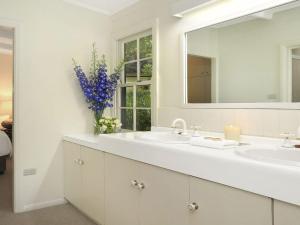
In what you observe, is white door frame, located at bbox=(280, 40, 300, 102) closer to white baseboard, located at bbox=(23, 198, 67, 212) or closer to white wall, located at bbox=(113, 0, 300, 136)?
white wall, located at bbox=(113, 0, 300, 136)

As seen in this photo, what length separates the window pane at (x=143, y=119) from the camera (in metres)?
3.02

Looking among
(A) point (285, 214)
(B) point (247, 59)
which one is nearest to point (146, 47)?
(B) point (247, 59)

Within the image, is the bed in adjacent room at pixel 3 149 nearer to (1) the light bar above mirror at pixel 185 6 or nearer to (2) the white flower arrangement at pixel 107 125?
(2) the white flower arrangement at pixel 107 125

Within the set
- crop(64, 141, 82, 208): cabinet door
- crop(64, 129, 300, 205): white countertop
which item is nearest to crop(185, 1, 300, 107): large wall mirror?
crop(64, 129, 300, 205): white countertop

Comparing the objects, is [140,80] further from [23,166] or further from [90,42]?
[23,166]

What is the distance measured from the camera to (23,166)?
2957mm

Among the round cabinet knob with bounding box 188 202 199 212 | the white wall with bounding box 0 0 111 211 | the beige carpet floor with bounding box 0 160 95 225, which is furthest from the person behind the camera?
the white wall with bounding box 0 0 111 211

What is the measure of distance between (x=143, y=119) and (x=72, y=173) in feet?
3.20

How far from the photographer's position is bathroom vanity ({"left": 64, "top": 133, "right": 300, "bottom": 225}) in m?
1.10

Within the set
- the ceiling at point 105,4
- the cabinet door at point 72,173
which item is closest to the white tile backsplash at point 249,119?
the cabinet door at point 72,173

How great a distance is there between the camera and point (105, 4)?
334 cm

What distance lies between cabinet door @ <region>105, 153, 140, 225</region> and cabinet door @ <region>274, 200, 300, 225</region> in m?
1.00

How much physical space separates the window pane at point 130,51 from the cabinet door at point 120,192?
147 centimetres

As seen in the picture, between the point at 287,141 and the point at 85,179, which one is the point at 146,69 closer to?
the point at 85,179
